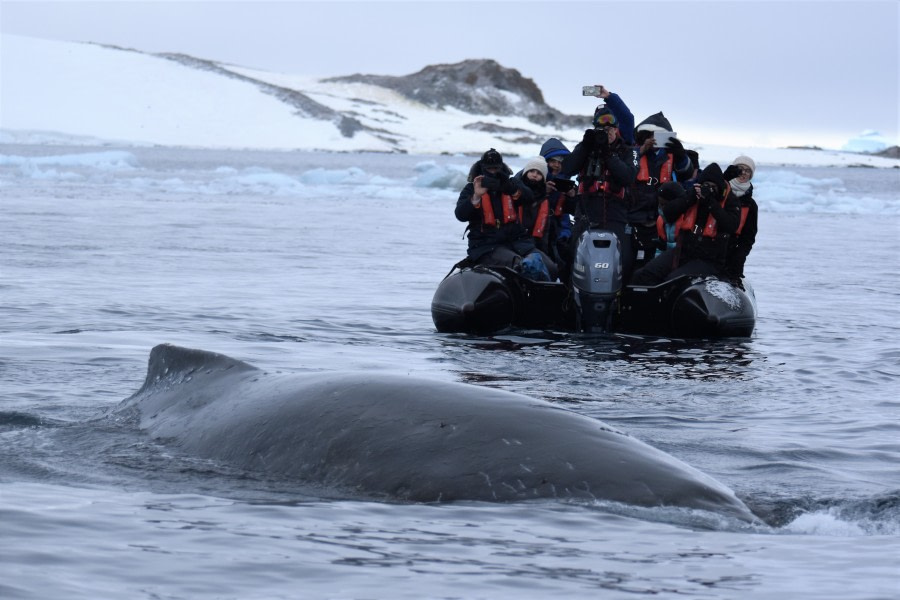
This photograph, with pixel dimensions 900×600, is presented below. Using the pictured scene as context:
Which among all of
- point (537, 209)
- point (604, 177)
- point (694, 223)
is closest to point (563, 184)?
point (537, 209)

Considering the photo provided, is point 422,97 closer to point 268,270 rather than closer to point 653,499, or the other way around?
point 268,270

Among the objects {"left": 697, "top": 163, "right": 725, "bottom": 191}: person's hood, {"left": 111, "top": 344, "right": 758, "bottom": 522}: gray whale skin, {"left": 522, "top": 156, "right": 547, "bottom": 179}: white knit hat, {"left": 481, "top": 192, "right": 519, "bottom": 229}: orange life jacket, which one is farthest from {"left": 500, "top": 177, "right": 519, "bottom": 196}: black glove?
{"left": 111, "top": 344, "right": 758, "bottom": 522}: gray whale skin

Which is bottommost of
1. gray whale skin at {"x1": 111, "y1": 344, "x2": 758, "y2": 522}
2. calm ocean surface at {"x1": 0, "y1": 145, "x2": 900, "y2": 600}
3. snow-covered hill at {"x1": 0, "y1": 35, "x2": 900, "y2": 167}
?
calm ocean surface at {"x1": 0, "y1": 145, "x2": 900, "y2": 600}

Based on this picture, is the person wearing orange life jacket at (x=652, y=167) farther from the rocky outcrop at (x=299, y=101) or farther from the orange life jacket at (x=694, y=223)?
the rocky outcrop at (x=299, y=101)

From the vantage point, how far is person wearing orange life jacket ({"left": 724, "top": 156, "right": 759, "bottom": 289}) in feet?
44.1

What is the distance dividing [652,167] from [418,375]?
6.37 meters

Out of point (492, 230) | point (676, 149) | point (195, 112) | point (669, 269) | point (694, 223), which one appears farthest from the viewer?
point (195, 112)

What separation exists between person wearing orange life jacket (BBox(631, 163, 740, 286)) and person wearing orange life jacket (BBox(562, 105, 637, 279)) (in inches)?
14.5

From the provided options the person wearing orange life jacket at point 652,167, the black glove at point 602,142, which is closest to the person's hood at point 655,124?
the person wearing orange life jacket at point 652,167

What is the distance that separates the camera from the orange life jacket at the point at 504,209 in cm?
1399

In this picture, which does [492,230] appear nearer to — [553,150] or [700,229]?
[553,150]

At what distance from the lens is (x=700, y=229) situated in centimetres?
1359

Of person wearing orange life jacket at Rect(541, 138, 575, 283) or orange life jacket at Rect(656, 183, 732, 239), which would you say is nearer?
orange life jacket at Rect(656, 183, 732, 239)

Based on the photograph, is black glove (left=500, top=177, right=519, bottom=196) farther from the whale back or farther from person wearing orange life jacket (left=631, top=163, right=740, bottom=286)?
the whale back
